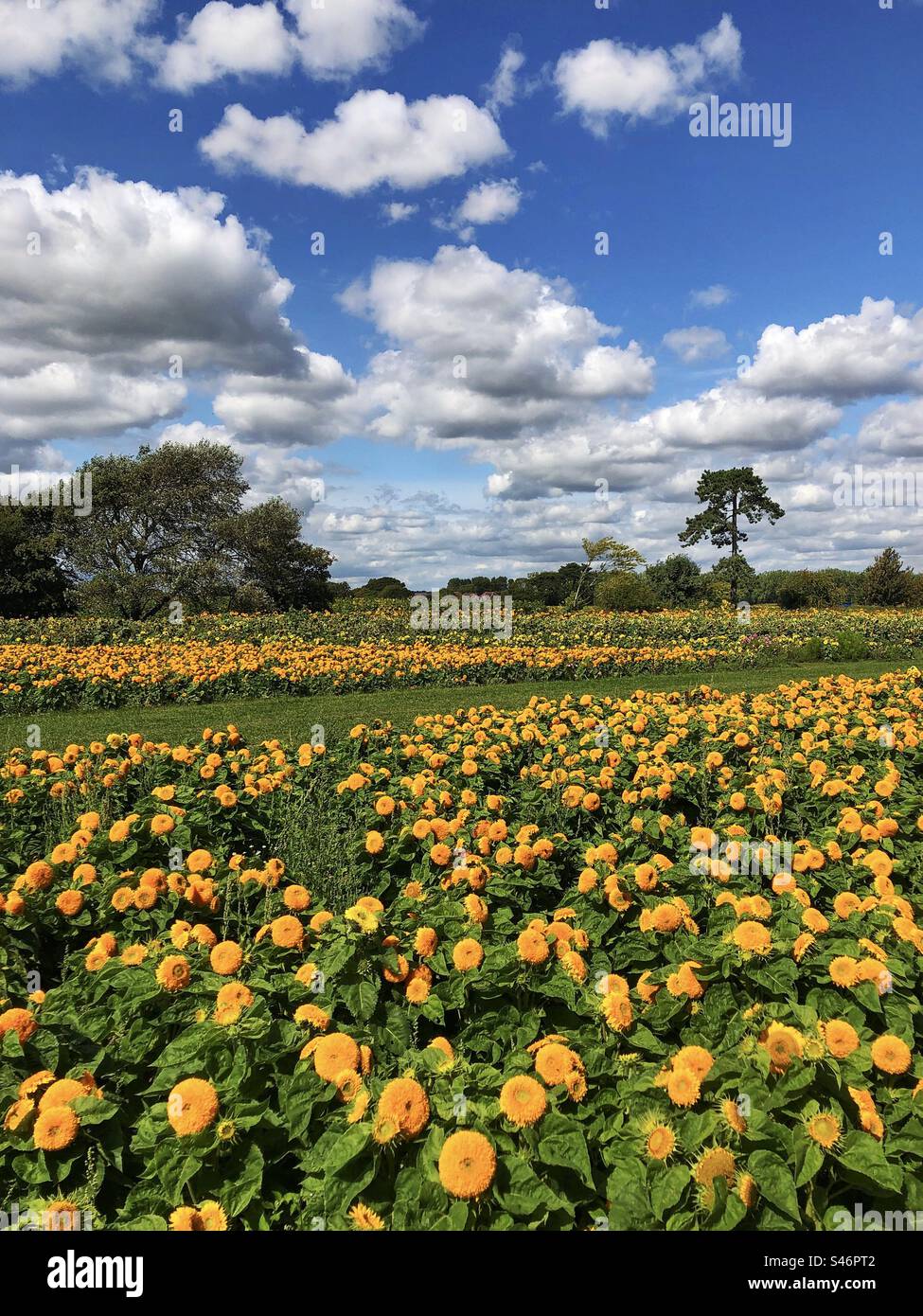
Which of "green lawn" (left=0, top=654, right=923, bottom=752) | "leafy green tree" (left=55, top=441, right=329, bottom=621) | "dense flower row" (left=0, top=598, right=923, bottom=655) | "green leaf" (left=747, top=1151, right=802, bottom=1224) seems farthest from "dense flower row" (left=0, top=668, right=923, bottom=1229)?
"leafy green tree" (left=55, top=441, right=329, bottom=621)

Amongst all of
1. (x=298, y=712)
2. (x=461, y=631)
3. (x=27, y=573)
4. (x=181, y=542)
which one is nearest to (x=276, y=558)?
(x=181, y=542)

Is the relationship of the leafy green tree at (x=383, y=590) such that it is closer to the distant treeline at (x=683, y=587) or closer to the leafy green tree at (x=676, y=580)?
the distant treeline at (x=683, y=587)

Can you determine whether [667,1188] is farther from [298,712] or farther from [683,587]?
[683,587]

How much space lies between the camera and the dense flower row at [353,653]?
1324 centimetres

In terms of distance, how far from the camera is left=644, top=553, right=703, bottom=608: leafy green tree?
1725 inches

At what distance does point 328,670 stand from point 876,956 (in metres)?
12.4

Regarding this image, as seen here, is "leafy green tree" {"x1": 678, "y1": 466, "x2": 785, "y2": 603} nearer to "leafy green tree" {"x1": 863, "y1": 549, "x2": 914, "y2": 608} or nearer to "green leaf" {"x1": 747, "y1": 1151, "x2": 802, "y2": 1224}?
"leafy green tree" {"x1": 863, "y1": 549, "x2": 914, "y2": 608}

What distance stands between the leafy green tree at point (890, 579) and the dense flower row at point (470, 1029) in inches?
1653

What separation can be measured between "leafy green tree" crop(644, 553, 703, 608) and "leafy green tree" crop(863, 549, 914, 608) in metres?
8.96

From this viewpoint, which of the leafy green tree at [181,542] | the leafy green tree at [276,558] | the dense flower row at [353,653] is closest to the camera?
the dense flower row at [353,653]

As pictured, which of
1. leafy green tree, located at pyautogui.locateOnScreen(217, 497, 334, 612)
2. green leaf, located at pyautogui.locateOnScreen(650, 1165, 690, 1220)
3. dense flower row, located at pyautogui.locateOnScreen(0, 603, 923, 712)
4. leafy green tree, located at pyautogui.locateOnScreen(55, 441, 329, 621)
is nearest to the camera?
green leaf, located at pyautogui.locateOnScreen(650, 1165, 690, 1220)

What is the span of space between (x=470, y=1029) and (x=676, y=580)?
149 feet

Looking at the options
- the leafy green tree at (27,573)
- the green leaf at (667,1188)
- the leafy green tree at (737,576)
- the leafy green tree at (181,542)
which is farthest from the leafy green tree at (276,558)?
the green leaf at (667,1188)

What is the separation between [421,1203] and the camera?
1.67 m
